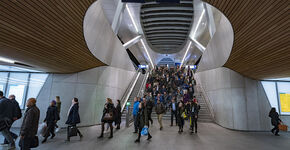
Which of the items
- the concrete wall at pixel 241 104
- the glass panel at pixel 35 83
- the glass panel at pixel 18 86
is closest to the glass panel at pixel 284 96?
the concrete wall at pixel 241 104

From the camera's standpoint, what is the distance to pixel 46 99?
384 inches

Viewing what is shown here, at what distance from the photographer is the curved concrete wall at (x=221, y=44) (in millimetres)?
7547

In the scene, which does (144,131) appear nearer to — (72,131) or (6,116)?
(72,131)

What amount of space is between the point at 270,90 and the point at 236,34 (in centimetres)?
707

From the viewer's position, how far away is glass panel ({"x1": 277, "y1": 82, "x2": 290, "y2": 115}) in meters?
10.2

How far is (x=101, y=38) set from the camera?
897 cm

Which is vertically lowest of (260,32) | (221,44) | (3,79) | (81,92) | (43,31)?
(81,92)

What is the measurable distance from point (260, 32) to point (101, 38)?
7.71m

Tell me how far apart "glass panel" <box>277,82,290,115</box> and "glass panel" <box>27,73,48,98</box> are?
16.3 metres

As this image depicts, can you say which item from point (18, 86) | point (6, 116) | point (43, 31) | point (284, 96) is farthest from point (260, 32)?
point (18, 86)

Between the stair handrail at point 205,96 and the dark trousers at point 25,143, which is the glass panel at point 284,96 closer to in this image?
the stair handrail at point 205,96

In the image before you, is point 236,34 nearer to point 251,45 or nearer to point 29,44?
point 251,45

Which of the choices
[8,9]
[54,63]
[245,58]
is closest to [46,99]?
[54,63]

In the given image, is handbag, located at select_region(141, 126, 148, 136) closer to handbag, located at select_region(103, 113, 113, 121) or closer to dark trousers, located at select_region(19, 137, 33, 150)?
handbag, located at select_region(103, 113, 113, 121)
